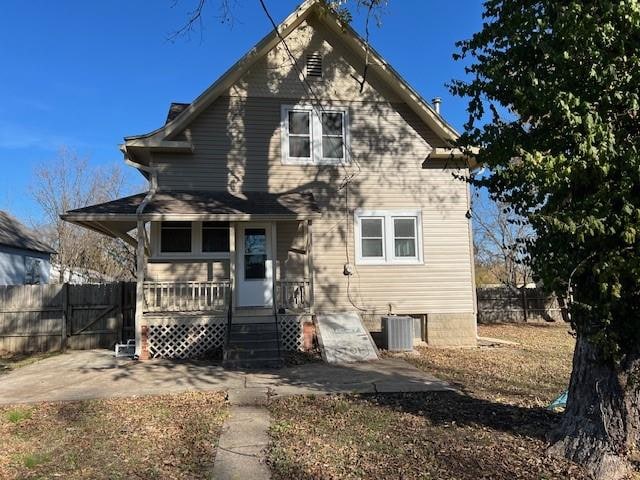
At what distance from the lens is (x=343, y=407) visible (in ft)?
23.2

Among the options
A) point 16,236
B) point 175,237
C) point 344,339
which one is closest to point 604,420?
point 344,339

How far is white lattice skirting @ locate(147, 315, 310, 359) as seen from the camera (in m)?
11.5

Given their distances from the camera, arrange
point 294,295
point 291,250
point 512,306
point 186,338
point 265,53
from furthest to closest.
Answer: point 512,306 → point 265,53 → point 291,250 → point 294,295 → point 186,338

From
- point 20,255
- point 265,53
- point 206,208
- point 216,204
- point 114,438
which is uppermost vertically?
point 265,53

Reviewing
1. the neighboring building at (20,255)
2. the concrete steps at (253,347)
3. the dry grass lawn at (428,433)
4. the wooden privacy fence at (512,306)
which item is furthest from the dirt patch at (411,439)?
the neighboring building at (20,255)

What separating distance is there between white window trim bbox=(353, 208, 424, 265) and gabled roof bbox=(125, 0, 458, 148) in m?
2.37

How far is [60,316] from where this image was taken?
13.9 meters

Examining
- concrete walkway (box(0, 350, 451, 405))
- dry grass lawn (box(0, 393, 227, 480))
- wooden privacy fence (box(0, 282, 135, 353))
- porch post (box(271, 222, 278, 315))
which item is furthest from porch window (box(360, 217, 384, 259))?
dry grass lawn (box(0, 393, 227, 480))

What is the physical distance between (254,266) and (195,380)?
14.3 feet

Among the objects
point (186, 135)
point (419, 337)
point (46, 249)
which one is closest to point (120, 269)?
point (46, 249)

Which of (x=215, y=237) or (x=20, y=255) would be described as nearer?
(x=215, y=237)

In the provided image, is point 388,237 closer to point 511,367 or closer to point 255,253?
point 255,253

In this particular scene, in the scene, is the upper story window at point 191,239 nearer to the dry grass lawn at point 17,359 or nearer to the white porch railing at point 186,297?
the white porch railing at point 186,297

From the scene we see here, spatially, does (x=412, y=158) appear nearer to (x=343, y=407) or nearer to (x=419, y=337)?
(x=419, y=337)
